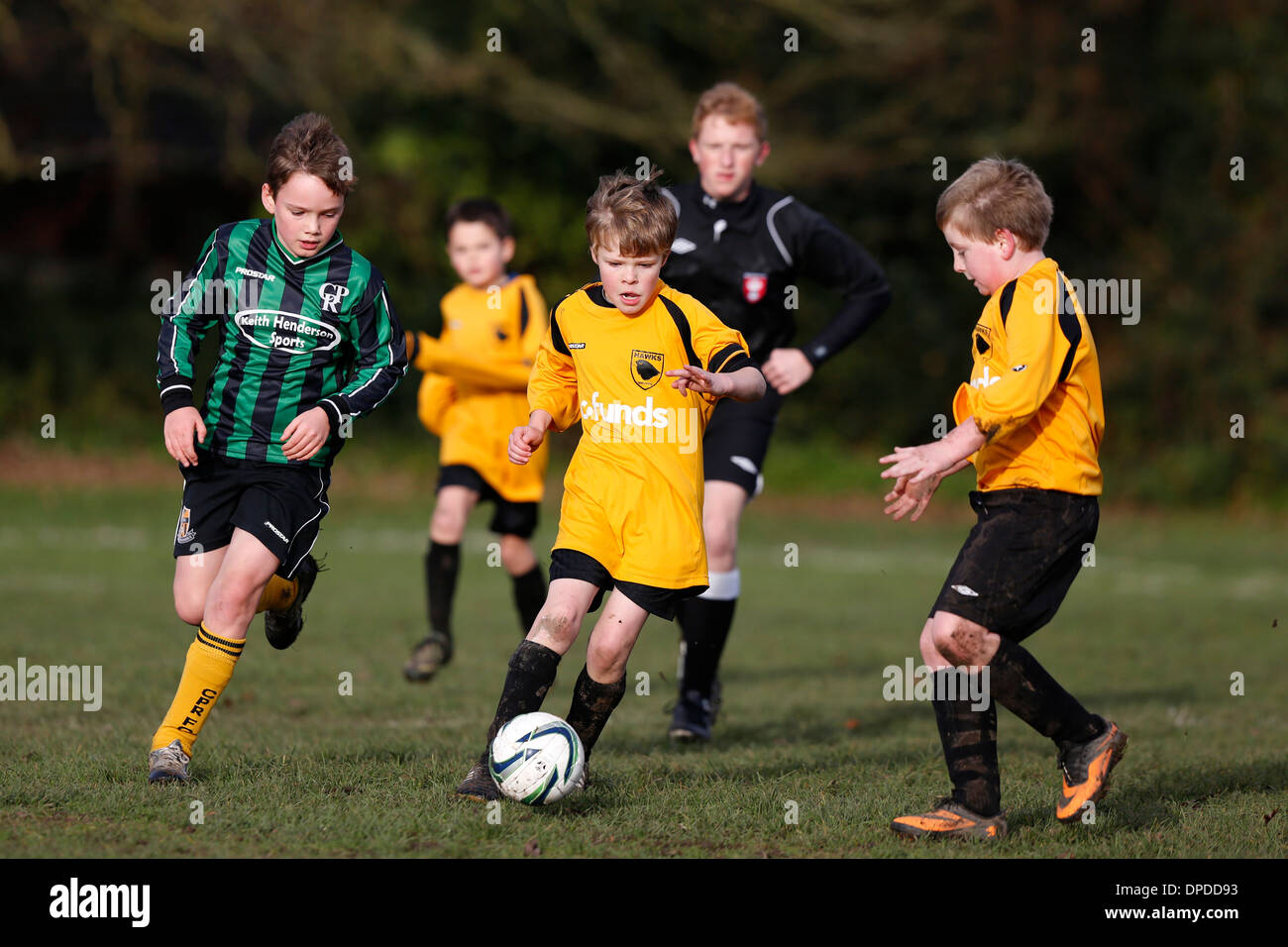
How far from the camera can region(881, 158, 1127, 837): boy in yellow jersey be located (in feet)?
14.4

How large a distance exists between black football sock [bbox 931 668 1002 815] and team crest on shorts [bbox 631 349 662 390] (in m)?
1.31

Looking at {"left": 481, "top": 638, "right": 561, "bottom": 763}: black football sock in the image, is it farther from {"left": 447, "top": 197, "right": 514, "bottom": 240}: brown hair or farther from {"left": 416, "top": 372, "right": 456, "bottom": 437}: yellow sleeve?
{"left": 447, "top": 197, "right": 514, "bottom": 240}: brown hair

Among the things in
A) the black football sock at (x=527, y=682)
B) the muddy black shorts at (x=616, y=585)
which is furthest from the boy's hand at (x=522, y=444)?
the black football sock at (x=527, y=682)

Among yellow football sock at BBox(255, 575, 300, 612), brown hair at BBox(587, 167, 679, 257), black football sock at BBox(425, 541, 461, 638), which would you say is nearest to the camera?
brown hair at BBox(587, 167, 679, 257)

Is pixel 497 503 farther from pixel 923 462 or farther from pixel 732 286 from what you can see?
pixel 923 462

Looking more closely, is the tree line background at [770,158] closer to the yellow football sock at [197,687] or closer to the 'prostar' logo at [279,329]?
the 'prostar' logo at [279,329]

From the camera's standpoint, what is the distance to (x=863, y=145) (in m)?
22.0

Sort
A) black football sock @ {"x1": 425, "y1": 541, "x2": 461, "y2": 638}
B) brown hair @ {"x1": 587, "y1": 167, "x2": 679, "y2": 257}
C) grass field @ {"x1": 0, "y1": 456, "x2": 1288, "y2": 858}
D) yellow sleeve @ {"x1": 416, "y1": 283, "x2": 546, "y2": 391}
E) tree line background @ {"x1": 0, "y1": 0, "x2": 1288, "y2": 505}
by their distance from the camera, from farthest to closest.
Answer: tree line background @ {"x1": 0, "y1": 0, "x2": 1288, "y2": 505}
black football sock @ {"x1": 425, "y1": 541, "x2": 461, "y2": 638}
yellow sleeve @ {"x1": 416, "y1": 283, "x2": 546, "y2": 391}
brown hair @ {"x1": 587, "y1": 167, "x2": 679, "y2": 257}
grass field @ {"x1": 0, "y1": 456, "x2": 1288, "y2": 858}

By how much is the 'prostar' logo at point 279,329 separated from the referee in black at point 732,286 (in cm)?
191

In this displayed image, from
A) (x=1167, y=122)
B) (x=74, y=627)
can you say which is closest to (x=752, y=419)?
(x=74, y=627)

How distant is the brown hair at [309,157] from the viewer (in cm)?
499

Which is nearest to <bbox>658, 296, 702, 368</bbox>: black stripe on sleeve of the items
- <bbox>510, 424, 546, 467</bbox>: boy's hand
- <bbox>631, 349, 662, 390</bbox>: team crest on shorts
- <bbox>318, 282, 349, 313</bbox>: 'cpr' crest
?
<bbox>631, 349, 662, 390</bbox>: team crest on shorts

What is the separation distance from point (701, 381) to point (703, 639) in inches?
87.5

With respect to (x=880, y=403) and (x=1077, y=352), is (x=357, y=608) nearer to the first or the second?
(x=1077, y=352)
